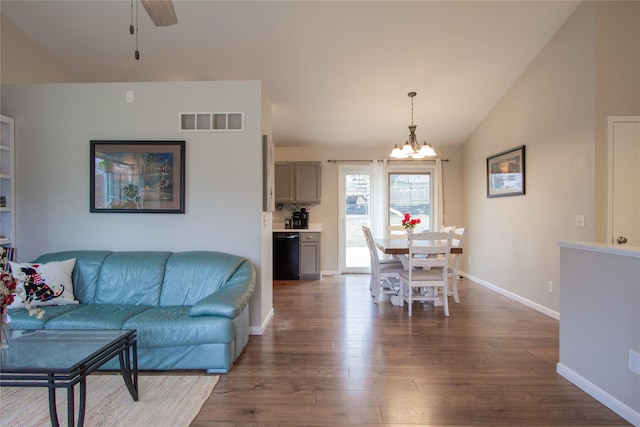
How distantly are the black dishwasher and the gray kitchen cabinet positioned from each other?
0.07m

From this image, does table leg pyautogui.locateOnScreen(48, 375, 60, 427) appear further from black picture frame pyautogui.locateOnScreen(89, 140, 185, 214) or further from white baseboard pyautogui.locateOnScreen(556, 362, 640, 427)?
white baseboard pyautogui.locateOnScreen(556, 362, 640, 427)

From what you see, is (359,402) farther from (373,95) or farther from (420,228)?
(420,228)

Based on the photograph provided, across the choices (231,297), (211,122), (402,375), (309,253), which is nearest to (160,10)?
(211,122)

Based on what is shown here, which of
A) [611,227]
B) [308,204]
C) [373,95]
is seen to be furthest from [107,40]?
[611,227]

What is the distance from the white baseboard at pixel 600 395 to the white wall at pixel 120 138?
2.57m

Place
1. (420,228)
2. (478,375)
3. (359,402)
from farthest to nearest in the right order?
1. (420,228)
2. (478,375)
3. (359,402)

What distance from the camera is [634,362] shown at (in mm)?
1747

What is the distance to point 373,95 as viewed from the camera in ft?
14.5

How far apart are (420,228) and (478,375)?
385cm

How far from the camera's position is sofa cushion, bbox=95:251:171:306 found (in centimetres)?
280

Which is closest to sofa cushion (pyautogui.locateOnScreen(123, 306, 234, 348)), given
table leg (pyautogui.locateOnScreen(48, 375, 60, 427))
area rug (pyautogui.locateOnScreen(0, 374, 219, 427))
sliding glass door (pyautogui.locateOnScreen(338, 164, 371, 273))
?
area rug (pyautogui.locateOnScreen(0, 374, 219, 427))

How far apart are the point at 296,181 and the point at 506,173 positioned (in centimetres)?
346

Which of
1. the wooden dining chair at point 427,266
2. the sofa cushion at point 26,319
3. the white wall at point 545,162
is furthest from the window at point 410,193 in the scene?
the sofa cushion at point 26,319

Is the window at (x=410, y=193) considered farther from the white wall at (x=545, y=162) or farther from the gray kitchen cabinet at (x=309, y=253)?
the gray kitchen cabinet at (x=309, y=253)
